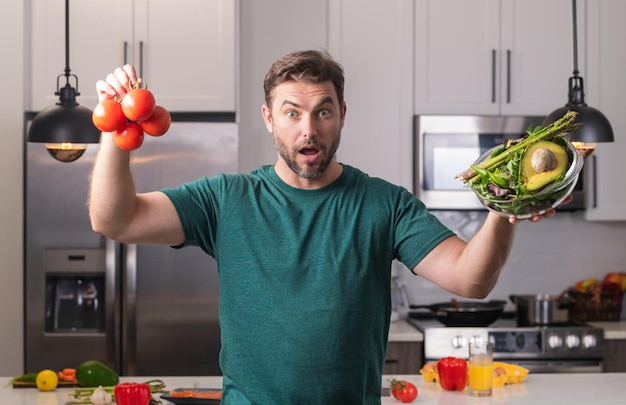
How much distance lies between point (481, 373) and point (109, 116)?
1.66m

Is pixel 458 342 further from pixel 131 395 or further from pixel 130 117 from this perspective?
pixel 130 117

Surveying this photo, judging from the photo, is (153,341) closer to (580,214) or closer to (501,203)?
(580,214)

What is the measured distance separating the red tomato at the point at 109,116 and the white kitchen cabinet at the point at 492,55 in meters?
2.93

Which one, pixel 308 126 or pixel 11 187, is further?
pixel 11 187

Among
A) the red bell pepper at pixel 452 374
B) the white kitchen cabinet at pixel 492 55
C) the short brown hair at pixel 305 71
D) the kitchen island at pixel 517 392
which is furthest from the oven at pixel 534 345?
the short brown hair at pixel 305 71

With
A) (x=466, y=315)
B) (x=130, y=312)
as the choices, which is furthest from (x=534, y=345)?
(x=130, y=312)

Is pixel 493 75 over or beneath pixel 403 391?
over

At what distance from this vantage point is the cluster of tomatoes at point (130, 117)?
168cm

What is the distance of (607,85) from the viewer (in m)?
4.52

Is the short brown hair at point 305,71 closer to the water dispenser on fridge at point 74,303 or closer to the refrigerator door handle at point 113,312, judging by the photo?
the refrigerator door handle at point 113,312

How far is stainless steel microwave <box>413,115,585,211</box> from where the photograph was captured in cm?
445

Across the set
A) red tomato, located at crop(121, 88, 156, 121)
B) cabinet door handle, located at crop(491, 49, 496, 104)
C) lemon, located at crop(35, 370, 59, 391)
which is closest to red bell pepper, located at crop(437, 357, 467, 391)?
lemon, located at crop(35, 370, 59, 391)

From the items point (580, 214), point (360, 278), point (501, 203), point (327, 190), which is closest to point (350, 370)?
point (360, 278)

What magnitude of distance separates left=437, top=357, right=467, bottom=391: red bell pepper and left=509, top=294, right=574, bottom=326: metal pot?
4.73 ft
